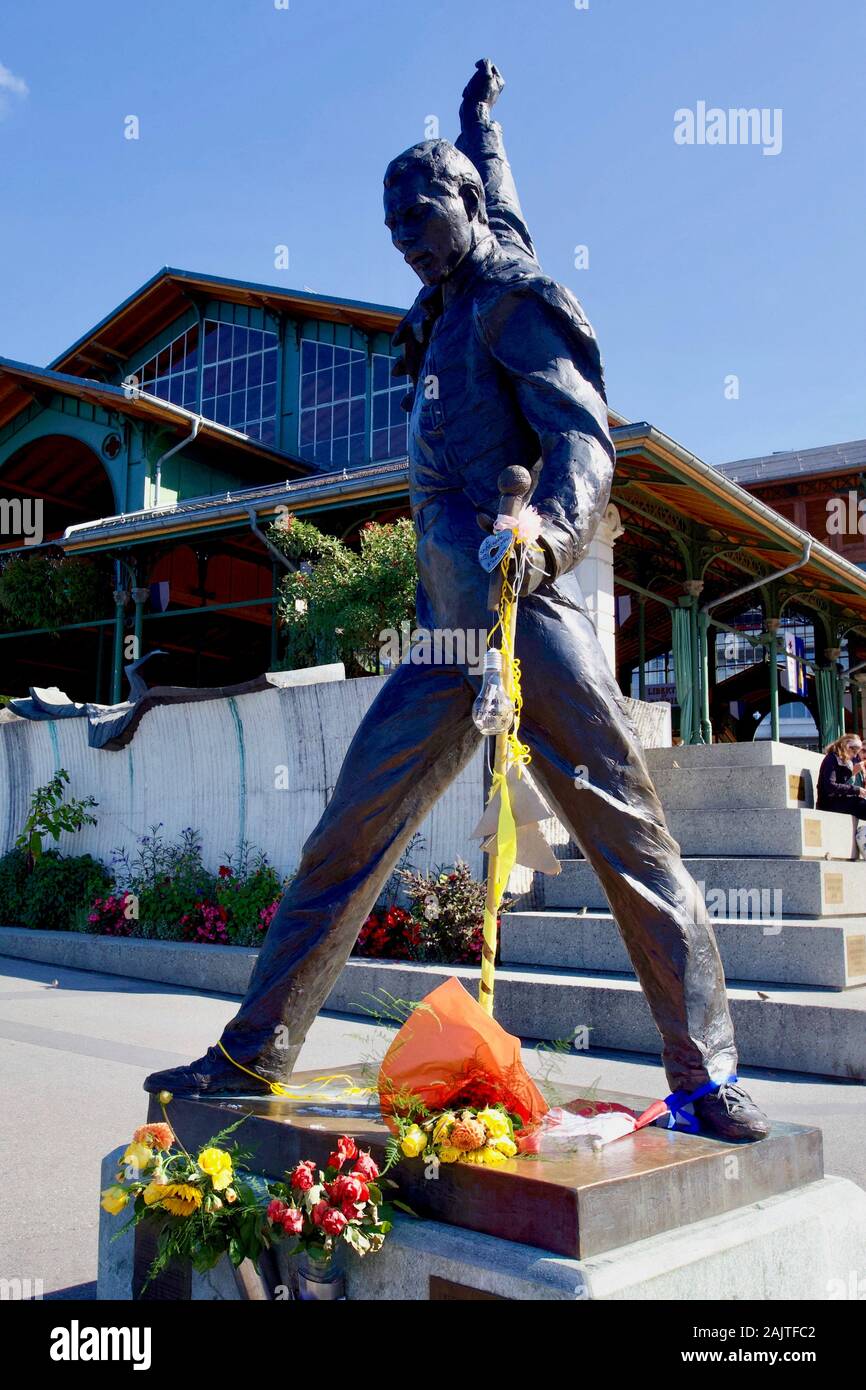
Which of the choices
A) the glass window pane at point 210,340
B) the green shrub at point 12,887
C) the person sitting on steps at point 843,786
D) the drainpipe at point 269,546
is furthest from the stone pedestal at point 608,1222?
the glass window pane at point 210,340

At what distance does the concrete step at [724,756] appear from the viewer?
999 centimetres

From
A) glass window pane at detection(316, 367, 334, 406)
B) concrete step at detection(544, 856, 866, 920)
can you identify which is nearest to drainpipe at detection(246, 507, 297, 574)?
glass window pane at detection(316, 367, 334, 406)

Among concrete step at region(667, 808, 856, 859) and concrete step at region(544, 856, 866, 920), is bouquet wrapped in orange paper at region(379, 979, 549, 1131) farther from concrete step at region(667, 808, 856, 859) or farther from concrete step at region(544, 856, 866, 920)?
concrete step at region(667, 808, 856, 859)

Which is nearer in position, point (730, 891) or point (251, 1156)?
point (251, 1156)

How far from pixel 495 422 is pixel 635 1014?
161 inches

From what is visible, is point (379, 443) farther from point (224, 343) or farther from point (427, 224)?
point (427, 224)

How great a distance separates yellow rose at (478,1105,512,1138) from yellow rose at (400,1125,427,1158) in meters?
0.13

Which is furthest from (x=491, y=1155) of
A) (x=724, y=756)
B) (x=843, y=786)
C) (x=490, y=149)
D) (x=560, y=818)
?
(x=843, y=786)

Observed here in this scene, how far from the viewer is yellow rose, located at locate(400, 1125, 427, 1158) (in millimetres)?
2373

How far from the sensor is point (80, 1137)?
15.2 feet

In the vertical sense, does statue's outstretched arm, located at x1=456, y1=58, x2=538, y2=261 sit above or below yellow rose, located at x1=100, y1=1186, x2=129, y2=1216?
above
